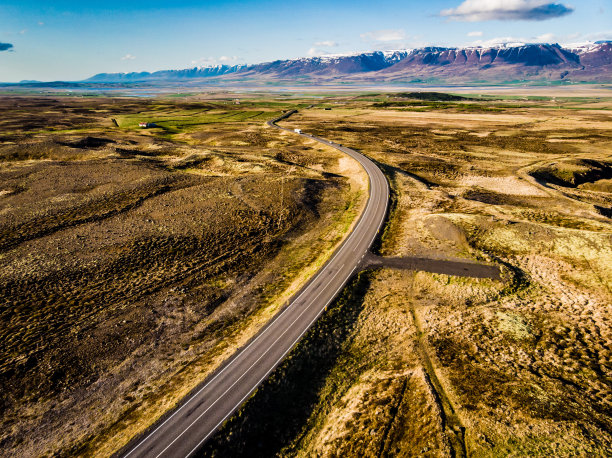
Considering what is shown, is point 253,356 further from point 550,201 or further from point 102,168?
point 102,168

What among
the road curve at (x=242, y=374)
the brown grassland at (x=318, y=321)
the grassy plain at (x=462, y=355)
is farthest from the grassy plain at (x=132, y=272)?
the grassy plain at (x=462, y=355)

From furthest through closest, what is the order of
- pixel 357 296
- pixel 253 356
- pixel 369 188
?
pixel 369 188 < pixel 357 296 < pixel 253 356

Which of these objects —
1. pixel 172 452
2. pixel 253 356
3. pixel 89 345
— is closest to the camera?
pixel 172 452

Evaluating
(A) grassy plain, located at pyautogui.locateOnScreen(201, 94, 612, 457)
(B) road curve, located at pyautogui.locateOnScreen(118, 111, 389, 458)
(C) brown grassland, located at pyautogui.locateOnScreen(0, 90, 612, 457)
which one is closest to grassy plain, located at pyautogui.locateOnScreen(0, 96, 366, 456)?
(C) brown grassland, located at pyautogui.locateOnScreen(0, 90, 612, 457)

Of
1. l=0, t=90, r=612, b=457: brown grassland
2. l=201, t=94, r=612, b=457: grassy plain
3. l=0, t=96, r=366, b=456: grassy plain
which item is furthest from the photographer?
l=0, t=96, r=366, b=456: grassy plain

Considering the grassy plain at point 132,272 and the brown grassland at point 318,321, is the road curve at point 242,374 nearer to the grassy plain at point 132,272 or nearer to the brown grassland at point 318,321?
the brown grassland at point 318,321

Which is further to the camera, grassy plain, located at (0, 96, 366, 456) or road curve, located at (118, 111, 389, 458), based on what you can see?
grassy plain, located at (0, 96, 366, 456)

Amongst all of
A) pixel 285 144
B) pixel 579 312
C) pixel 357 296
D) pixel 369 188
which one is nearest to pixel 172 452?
pixel 357 296

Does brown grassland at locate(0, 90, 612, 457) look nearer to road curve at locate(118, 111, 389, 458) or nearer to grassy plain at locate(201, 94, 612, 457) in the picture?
grassy plain at locate(201, 94, 612, 457)
